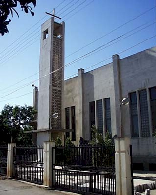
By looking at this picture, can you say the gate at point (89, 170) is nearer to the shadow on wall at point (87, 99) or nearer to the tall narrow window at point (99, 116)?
the tall narrow window at point (99, 116)

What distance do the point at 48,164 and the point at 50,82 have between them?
13.9 metres

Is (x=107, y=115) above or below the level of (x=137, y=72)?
below

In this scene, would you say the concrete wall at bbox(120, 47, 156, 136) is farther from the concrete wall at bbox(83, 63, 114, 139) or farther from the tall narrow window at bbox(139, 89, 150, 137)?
the concrete wall at bbox(83, 63, 114, 139)

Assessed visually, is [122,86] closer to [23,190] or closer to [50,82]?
[50,82]

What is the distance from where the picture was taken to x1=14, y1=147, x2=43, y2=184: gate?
40.0ft

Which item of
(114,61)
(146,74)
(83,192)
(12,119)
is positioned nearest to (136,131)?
(146,74)

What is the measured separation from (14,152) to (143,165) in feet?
34.3

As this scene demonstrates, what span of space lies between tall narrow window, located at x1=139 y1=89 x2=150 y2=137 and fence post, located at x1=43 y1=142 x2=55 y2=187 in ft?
35.0

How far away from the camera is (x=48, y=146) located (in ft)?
37.6

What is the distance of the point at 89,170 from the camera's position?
963 cm

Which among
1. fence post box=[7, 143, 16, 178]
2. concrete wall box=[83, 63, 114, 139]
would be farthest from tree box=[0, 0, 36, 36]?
concrete wall box=[83, 63, 114, 139]

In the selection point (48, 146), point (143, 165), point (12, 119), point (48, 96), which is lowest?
point (143, 165)

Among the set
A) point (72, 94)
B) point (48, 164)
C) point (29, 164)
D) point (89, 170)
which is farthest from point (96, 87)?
point (89, 170)

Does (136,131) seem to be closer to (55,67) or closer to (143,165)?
(143,165)
